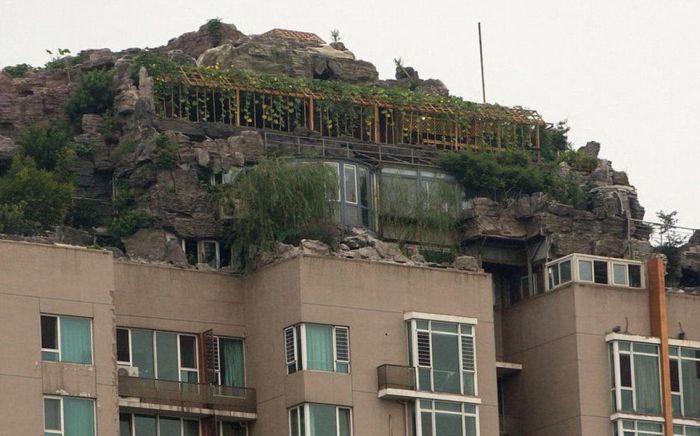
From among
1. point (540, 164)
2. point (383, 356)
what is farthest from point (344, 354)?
point (540, 164)

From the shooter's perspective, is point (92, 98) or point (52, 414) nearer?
point (52, 414)

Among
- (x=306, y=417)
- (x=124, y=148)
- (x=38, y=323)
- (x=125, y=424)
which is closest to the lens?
(x=38, y=323)

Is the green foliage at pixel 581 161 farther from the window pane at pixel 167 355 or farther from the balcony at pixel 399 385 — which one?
the window pane at pixel 167 355

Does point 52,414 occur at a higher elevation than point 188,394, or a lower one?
A: lower

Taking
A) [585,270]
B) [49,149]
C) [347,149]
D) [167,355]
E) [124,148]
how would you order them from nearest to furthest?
[167,355] → [585,270] → [124,148] → [49,149] → [347,149]

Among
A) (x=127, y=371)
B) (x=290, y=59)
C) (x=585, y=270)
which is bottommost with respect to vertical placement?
(x=127, y=371)

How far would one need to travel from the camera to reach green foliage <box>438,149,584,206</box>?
114 meters

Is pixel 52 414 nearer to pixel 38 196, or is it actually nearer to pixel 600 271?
pixel 38 196

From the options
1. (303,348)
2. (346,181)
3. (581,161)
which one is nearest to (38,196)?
(346,181)

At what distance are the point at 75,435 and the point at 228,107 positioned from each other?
22.7 m

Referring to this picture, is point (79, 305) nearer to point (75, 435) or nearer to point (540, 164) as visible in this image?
point (75, 435)

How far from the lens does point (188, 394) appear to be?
101438 millimetres

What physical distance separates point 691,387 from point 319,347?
628 inches

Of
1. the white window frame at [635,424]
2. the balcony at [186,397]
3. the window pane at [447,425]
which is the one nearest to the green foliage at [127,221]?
the balcony at [186,397]
